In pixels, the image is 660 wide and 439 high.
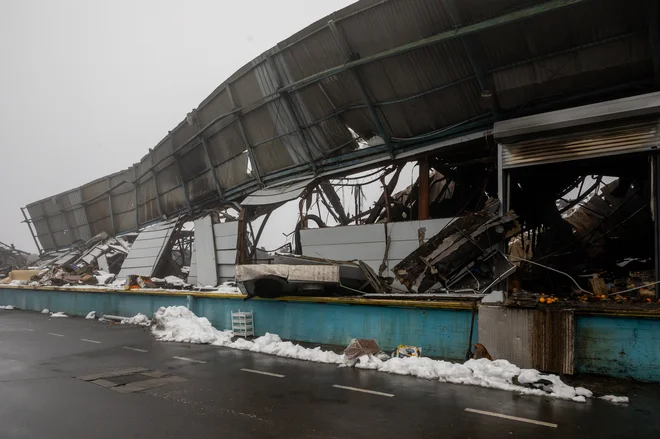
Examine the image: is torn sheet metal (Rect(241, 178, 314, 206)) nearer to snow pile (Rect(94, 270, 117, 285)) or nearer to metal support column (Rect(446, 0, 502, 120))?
metal support column (Rect(446, 0, 502, 120))

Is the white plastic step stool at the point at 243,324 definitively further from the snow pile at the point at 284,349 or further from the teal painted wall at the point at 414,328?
the snow pile at the point at 284,349

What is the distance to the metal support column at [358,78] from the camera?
42.3 feet

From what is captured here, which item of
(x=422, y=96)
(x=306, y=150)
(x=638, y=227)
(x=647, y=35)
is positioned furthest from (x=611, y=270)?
(x=306, y=150)

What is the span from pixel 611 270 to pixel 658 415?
7.62 metres

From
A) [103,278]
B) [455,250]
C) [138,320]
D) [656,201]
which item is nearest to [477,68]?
[455,250]

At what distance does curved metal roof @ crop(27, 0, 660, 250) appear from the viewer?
33.3ft

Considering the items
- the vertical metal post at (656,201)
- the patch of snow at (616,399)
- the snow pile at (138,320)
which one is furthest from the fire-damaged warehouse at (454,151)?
the snow pile at (138,320)

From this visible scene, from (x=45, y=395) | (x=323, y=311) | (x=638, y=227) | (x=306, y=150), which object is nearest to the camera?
(x=45, y=395)

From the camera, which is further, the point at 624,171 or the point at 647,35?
the point at 624,171

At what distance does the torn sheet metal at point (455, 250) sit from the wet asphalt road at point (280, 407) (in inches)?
123

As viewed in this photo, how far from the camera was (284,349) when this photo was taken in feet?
33.2

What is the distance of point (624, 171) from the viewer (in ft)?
37.4

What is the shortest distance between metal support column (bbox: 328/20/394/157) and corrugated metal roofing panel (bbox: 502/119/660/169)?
492 cm

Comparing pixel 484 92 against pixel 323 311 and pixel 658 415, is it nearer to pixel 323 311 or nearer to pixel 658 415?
pixel 323 311
